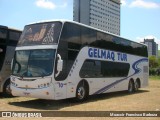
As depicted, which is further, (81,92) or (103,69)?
(103,69)

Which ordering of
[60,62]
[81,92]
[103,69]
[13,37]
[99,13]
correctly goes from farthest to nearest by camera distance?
[99,13] < [103,69] < [13,37] < [81,92] < [60,62]

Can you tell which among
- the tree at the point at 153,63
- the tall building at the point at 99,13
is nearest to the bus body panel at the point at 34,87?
the tall building at the point at 99,13

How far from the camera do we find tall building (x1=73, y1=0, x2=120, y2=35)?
8157cm

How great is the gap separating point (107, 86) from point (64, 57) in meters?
5.34

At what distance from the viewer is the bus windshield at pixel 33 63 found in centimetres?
1423

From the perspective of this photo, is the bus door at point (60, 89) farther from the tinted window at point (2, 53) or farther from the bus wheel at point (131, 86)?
the bus wheel at point (131, 86)

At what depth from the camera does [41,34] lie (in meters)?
15.2

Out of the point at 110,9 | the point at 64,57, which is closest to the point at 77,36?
the point at 64,57

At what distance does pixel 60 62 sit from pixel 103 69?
5.18 m

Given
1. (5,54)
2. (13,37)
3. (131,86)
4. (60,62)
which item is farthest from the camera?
(131,86)

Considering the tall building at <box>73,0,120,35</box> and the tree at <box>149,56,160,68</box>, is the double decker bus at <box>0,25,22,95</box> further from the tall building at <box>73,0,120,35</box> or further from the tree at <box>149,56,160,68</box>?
the tree at <box>149,56,160,68</box>

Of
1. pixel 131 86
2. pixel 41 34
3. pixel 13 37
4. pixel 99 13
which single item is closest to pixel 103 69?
pixel 41 34

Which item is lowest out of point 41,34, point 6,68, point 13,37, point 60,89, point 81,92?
point 81,92

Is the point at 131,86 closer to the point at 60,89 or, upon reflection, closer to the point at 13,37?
the point at 13,37
